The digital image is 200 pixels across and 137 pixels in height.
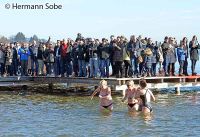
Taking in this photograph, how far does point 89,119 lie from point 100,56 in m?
7.29

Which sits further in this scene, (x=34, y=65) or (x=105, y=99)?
(x=34, y=65)

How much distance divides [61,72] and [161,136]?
13269mm

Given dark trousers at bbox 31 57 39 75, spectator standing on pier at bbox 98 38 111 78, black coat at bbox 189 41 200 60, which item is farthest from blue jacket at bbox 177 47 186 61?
dark trousers at bbox 31 57 39 75

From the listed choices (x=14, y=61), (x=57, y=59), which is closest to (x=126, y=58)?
(x=57, y=59)

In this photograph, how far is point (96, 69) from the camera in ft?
84.3

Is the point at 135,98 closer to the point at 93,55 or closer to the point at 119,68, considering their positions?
the point at 119,68

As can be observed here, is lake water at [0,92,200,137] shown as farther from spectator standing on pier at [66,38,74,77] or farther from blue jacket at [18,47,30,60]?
Result: blue jacket at [18,47,30,60]

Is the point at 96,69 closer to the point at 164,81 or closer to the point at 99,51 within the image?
the point at 99,51

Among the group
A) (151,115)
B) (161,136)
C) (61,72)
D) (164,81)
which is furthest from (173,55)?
(161,136)

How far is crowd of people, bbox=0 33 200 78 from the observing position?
2491 cm

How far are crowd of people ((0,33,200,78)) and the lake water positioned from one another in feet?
6.34

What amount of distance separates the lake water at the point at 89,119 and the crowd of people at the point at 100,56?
1932 mm

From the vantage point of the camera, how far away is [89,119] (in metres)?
18.1

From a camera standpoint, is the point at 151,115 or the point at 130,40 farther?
the point at 130,40
